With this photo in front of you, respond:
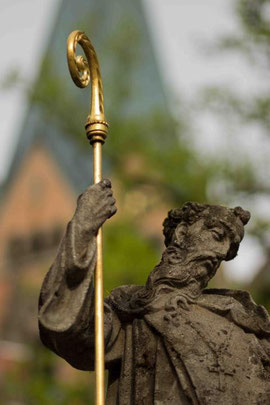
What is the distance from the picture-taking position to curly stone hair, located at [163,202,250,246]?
5191mm

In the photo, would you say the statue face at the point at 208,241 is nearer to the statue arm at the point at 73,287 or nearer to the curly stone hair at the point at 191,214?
the curly stone hair at the point at 191,214

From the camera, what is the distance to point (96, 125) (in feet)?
16.9

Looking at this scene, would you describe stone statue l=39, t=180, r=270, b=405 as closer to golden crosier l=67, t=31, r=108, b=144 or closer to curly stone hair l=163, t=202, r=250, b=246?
curly stone hair l=163, t=202, r=250, b=246

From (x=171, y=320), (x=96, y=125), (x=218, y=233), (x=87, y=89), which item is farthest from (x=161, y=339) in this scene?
(x=87, y=89)

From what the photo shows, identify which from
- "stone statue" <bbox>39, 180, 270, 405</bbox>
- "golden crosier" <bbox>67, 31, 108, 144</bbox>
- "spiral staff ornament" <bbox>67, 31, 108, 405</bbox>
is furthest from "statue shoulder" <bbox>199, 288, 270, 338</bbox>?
"golden crosier" <bbox>67, 31, 108, 144</bbox>

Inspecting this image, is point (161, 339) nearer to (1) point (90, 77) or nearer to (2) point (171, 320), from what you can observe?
(2) point (171, 320)

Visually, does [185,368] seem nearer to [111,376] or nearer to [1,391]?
[111,376]

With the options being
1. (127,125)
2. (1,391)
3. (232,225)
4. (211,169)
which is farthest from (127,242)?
(232,225)

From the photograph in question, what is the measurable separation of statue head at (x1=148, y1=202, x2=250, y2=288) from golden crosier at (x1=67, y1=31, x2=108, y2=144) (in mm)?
503

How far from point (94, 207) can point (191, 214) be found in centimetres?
62

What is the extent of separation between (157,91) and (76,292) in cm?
4549

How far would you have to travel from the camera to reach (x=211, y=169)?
20578 mm

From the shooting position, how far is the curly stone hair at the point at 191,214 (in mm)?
5191

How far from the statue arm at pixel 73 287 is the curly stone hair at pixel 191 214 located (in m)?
0.55
